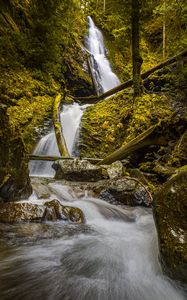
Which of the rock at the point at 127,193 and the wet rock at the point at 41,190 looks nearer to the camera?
the wet rock at the point at 41,190

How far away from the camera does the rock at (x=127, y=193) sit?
5812 millimetres

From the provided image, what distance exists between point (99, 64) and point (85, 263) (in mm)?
14714

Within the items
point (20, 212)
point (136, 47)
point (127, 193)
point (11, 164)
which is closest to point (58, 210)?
point (20, 212)

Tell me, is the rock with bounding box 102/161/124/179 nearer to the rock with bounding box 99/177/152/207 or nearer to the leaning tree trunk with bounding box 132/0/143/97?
the rock with bounding box 99/177/152/207

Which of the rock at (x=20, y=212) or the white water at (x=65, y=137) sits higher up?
the white water at (x=65, y=137)

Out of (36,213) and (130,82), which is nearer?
(36,213)

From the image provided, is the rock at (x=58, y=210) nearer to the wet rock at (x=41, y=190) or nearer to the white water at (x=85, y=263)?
the white water at (x=85, y=263)

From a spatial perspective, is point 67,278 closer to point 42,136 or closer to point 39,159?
point 39,159

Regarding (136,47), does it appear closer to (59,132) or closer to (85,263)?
(59,132)

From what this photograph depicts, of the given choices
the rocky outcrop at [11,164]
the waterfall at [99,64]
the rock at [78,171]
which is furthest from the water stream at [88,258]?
the waterfall at [99,64]

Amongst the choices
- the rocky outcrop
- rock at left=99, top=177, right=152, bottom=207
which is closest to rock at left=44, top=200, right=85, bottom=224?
the rocky outcrop

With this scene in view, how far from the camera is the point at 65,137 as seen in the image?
34.5 ft

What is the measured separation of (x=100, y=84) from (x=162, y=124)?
8.36 meters

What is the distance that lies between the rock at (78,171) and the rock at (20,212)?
2.61 meters
